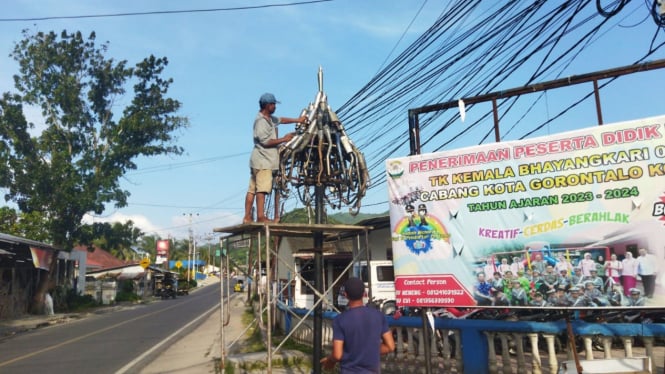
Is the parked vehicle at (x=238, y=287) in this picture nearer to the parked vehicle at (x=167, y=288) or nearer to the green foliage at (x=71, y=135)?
the parked vehicle at (x=167, y=288)

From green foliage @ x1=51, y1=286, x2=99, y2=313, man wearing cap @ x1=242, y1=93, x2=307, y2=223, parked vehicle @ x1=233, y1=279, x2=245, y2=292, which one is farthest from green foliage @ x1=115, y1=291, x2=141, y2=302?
man wearing cap @ x1=242, y1=93, x2=307, y2=223

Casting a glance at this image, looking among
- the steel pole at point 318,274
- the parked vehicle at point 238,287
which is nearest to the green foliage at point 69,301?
the parked vehicle at point 238,287

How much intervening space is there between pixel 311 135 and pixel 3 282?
2278 cm

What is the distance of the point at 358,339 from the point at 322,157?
323cm

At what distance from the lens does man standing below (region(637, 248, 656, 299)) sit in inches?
176

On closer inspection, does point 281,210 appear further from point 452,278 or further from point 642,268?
point 642,268

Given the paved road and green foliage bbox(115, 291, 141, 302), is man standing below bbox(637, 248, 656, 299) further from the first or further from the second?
green foliage bbox(115, 291, 141, 302)

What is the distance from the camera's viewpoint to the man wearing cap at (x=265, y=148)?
6.50 metres

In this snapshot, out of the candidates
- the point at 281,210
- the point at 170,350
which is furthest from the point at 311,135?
the point at 170,350

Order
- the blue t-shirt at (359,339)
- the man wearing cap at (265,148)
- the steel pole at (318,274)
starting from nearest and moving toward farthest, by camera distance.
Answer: the blue t-shirt at (359,339), the steel pole at (318,274), the man wearing cap at (265,148)

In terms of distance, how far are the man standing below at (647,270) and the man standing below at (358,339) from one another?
253 cm

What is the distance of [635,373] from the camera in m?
4.11

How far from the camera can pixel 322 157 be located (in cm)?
662

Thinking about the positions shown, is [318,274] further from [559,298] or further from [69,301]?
[69,301]
